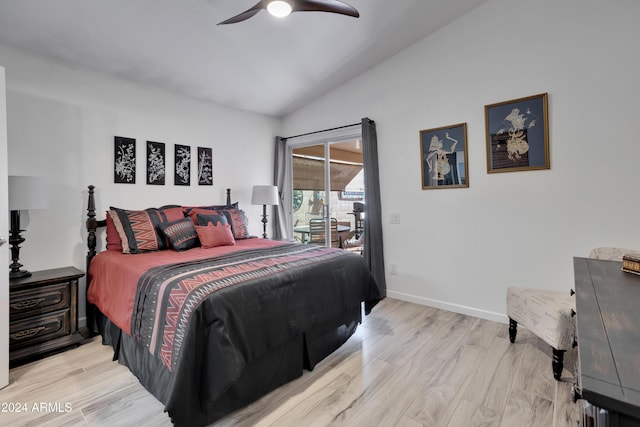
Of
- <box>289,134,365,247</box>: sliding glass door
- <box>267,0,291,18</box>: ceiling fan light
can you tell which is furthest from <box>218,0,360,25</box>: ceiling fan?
<box>289,134,365,247</box>: sliding glass door

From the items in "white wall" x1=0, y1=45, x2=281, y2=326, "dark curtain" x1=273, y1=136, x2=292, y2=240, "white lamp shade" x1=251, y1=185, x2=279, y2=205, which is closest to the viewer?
"white wall" x1=0, y1=45, x2=281, y2=326

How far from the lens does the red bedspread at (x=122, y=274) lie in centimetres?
214

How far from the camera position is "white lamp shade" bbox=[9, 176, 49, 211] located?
7.50 ft

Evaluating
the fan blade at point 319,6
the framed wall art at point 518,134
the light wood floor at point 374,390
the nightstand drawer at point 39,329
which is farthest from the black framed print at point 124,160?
the framed wall art at point 518,134

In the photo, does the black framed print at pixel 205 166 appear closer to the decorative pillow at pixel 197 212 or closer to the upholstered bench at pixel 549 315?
the decorative pillow at pixel 197 212

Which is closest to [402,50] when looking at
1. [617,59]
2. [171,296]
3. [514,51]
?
[514,51]

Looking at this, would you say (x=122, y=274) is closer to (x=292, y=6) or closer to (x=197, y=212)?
(x=197, y=212)

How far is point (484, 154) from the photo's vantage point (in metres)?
3.05

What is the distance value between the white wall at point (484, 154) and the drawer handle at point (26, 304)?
10.9ft

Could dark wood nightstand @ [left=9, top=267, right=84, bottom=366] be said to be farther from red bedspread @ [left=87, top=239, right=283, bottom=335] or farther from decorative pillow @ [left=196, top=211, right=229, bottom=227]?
decorative pillow @ [left=196, top=211, right=229, bottom=227]

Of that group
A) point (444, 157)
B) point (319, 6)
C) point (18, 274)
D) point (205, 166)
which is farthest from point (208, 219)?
point (444, 157)

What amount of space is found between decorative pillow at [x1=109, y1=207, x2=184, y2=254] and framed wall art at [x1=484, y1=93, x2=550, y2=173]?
3.27 metres

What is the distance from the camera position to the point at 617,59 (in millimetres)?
2402

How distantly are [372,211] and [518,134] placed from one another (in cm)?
164
